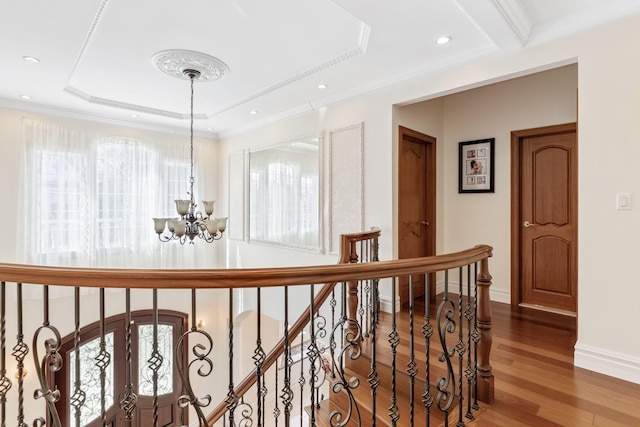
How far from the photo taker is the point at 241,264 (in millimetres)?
5898

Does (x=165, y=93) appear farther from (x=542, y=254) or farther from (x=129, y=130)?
(x=542, y=254)

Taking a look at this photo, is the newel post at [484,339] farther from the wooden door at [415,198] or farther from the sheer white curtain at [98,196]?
the sheer white curtain at [98,196]

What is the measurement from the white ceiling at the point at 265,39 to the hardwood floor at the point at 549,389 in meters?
2.40

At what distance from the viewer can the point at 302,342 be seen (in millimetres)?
2383

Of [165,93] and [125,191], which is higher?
[165,93]

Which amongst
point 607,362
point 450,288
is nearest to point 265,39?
point 607,362

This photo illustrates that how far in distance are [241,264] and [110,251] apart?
1.95m

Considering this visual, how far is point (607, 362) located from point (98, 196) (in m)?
5.93

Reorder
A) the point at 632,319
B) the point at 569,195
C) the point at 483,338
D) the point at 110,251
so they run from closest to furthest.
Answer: the point at 483,338
the point at 632,319
the point at 569,195
the point at 110,251

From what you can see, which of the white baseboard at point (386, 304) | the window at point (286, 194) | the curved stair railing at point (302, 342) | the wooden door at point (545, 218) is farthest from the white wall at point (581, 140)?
the curved stair railing at point (302, 342)

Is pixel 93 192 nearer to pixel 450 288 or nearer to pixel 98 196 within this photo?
pixel 98 196

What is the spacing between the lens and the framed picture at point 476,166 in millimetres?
4070

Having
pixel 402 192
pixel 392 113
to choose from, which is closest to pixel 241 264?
pixel 402 192

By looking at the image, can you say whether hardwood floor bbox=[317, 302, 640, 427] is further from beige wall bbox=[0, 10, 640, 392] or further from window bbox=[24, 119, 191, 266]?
window bbox=[24, 119, 191, 266]
